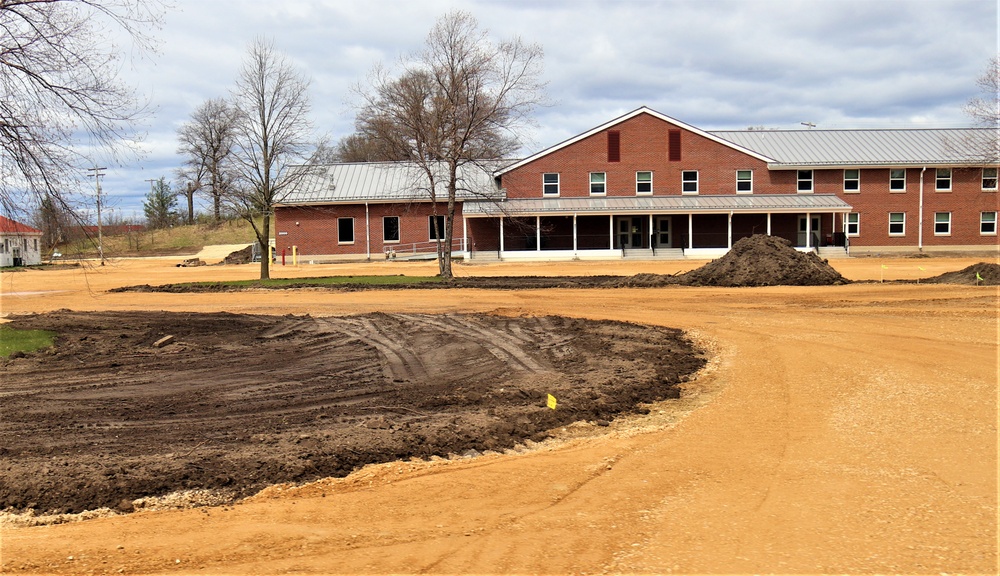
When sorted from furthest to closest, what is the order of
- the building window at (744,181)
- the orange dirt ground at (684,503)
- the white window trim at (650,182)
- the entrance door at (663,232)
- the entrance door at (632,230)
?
1. the building window at (744,181)
2. the white window trim at (650,182)
3. the entrance door at (632,230)
4. the entrance door at (663,232)
5. the orange dirt ground at (684,503)

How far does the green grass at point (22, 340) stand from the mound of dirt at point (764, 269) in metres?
19.3

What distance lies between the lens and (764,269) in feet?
87.6

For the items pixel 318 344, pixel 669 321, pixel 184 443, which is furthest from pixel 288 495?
pixel 669 321

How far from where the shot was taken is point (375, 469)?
23.9 ft

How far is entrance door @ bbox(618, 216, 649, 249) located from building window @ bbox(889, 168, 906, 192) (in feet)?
52.0

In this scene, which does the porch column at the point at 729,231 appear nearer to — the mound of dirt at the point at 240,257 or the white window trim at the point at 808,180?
the white window trim at the point at 808,180

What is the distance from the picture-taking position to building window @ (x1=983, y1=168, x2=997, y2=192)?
48.6 m

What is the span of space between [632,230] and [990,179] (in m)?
23.0

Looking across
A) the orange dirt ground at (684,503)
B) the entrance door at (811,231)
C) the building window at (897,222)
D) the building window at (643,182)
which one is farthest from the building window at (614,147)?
the orange dirt ground at (684,503)

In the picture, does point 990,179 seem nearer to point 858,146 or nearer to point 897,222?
point 897,222

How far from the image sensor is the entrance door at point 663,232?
47281 mm

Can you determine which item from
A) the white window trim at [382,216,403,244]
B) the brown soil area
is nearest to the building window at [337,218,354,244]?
the white window trim at [382,216,403,244]

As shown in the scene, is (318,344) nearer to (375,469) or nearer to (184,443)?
(184,443)

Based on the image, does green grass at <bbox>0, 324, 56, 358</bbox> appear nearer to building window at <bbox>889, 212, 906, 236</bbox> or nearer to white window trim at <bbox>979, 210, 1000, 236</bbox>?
building window at <bbox>889, 212, 906, 236</bbox>
